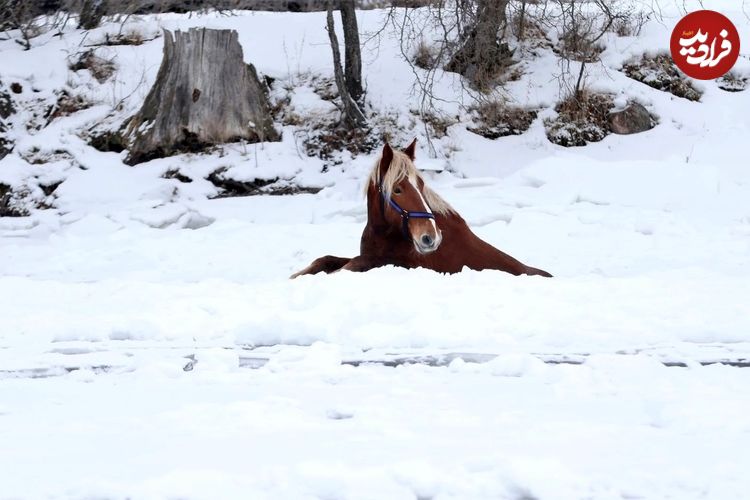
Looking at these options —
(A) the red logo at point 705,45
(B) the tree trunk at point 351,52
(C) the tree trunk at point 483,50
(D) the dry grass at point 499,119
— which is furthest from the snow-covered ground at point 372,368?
(A) the red logo at point 705,45

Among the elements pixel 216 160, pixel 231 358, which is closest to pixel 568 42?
pixel 216 160

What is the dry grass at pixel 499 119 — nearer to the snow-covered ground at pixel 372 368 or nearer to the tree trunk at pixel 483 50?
the tree trunk at pixel 483 50

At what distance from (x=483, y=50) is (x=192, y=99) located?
408 centimetres

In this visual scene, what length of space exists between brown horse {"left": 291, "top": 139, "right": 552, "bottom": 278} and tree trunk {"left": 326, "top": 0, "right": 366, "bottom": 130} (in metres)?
5.76

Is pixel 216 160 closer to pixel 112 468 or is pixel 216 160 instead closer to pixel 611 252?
pixel 611 252

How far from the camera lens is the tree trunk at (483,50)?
11469 millimetres

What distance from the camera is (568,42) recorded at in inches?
524

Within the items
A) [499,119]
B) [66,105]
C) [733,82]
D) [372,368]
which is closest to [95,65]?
[66,105]

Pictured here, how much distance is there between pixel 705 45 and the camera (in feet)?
47.0

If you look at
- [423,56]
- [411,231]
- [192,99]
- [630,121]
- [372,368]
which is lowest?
[372,368]

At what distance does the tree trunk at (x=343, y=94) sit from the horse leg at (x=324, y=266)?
5.73 meters

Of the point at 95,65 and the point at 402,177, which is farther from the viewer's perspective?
the point at 95,65

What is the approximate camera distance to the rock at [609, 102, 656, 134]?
40.7 feet

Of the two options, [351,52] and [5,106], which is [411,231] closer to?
[351,52]
